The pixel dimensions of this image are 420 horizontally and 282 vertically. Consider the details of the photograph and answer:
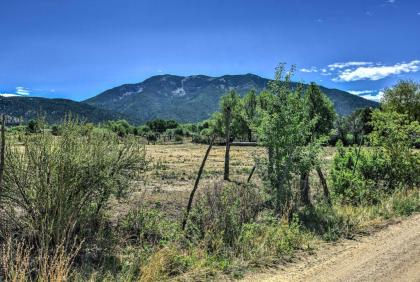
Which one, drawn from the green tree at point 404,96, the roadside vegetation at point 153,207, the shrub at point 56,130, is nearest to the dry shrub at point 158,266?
the roadside vegetation at point 153,207

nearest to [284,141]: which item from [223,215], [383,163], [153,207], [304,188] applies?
[304,188]

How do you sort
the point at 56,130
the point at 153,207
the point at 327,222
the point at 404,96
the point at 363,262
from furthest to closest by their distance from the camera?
1. the point at 404,96
2. the point at 153,207
3. the point at 327,222
4. the point at 56,130
5. the point at 363,262

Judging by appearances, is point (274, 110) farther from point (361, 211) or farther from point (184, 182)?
point (184, 182)

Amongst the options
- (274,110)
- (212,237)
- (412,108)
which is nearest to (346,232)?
(212,237)

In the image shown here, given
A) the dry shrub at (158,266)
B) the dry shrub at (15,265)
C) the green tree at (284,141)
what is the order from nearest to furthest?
the dry shrub at (15,265), the dry shrub at (158,266), the green tree at (284,141)

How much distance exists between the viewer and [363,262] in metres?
7.95

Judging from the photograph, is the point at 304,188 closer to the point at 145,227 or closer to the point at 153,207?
the point at 153,207

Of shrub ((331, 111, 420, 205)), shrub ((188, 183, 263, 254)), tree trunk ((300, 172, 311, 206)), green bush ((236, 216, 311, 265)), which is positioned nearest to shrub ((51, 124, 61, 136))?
shrub ((188, 183, 263, 254))

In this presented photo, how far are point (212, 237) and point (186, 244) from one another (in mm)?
564

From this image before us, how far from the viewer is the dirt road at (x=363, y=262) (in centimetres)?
722

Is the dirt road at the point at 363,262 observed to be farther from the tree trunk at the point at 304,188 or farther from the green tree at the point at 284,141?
the tree trunk at the point at 304,188

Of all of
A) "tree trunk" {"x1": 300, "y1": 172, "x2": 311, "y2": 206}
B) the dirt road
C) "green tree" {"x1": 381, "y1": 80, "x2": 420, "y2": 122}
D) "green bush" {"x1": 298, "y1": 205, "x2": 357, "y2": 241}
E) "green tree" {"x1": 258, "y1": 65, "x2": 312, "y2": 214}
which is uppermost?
"green tree" {"x1": 381, "y1": 80, "x2": 420, "y2": 122}

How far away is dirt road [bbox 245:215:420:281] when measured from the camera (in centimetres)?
722

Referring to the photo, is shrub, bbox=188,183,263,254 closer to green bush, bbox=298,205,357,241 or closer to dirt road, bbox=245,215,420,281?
green bush, bbox=298,205,357,241
